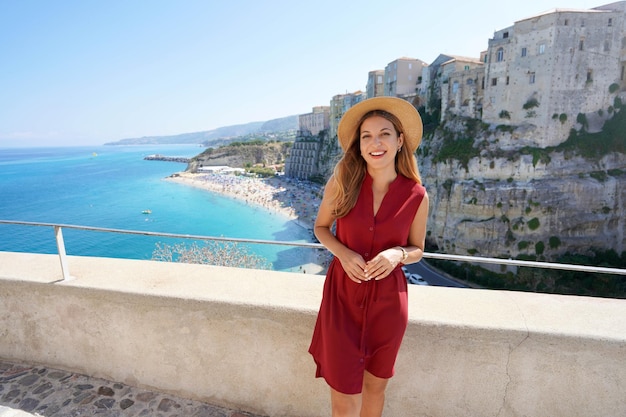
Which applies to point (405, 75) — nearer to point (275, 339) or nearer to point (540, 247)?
point (540, 247)

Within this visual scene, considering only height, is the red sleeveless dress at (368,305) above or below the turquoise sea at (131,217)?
above

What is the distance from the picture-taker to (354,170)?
1572mm

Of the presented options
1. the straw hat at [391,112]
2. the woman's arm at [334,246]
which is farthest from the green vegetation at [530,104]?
the woman's arm at [334,246]

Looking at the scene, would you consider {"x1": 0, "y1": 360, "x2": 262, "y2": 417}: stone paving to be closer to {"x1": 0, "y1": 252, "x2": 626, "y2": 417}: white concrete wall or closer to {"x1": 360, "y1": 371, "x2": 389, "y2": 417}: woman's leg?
{"x1": 0, "y1": 252, "x2": 626, "y2": 417}: white concrete wall

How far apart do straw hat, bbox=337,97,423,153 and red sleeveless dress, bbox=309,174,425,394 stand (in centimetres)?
26

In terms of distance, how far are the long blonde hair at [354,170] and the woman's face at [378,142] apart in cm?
6

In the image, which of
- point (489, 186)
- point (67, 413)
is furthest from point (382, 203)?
point (489, 186)

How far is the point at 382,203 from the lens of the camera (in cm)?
149

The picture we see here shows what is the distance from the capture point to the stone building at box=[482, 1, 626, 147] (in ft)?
81.7

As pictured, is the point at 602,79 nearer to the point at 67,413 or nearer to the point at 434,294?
the point at 434,294

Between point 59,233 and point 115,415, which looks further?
point 59,233

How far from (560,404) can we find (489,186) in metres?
27.4

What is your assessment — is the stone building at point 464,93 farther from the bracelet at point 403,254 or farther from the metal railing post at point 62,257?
the metal railing post at point 62,257

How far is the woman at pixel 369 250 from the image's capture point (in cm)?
142
